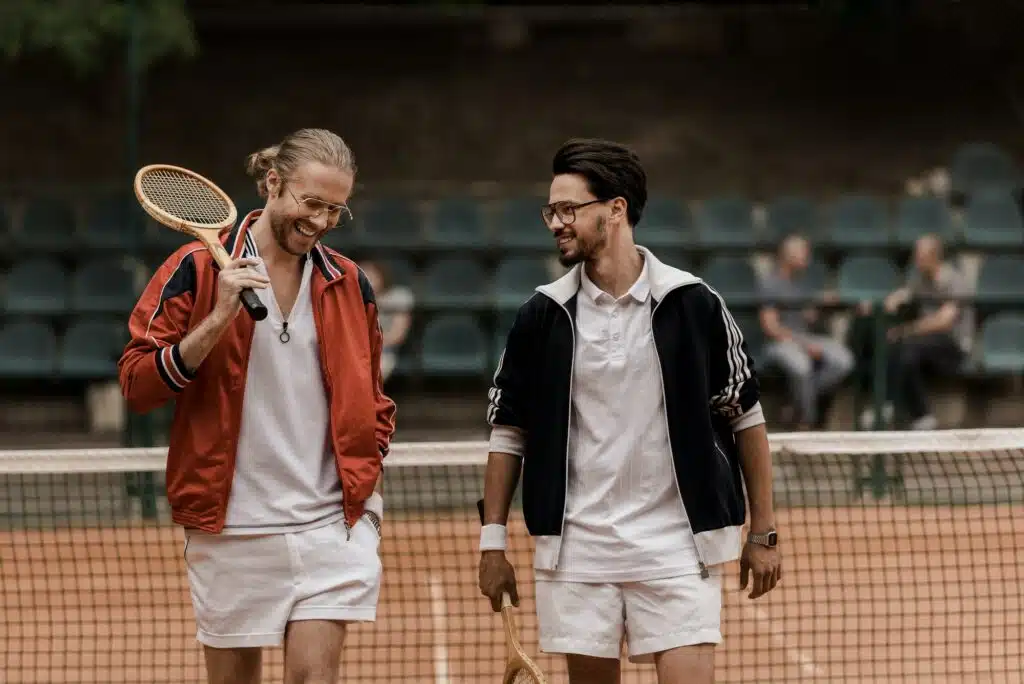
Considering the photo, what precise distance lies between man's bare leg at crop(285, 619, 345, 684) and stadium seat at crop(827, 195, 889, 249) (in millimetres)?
10923

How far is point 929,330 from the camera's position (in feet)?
38.5

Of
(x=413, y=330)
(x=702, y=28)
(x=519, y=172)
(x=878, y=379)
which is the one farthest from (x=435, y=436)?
(x=702, y=28)

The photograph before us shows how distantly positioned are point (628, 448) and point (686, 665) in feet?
1.84

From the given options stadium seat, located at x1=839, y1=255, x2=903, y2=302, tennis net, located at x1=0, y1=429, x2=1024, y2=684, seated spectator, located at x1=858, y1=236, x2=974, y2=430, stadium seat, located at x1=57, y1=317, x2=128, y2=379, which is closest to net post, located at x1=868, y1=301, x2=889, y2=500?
seated spectator, located at x1=858, y1=236, x2=974, y2=430

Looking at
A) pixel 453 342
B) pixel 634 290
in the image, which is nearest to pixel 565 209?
pixel 634 290

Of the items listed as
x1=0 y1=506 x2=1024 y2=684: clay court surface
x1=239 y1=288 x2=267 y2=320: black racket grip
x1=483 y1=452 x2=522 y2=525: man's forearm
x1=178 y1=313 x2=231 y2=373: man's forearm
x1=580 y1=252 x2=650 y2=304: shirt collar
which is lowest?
x1=0 y1=506 x2=1024 y2=684: clay court surface

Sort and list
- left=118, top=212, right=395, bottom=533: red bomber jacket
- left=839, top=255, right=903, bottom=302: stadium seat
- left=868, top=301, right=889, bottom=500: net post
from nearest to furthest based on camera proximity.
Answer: left=118, top=212, right=395, bottom=533: red bomber jacket, left=868, top=301, right=889, bottom=500: net post, left=839, top=255, right=903, bottom=302: stadium seat

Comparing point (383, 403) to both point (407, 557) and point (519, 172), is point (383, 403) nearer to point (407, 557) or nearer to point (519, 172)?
point (407, 557)

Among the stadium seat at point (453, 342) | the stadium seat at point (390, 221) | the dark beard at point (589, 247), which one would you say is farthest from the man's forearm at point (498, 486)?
the stadium seat at point (390, 221)

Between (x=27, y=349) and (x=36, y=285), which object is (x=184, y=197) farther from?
(x=36, y=285)

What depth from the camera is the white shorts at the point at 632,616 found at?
390 centimetres

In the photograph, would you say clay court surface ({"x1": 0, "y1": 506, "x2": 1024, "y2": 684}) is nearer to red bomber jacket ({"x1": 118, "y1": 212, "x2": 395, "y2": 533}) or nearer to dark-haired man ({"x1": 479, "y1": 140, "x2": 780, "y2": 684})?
dark-haired man ({"x1": 479, "y1": 140, "x2": 780, "y2": 684})

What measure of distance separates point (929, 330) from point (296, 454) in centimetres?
864

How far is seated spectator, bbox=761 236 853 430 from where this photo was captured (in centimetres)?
1139
